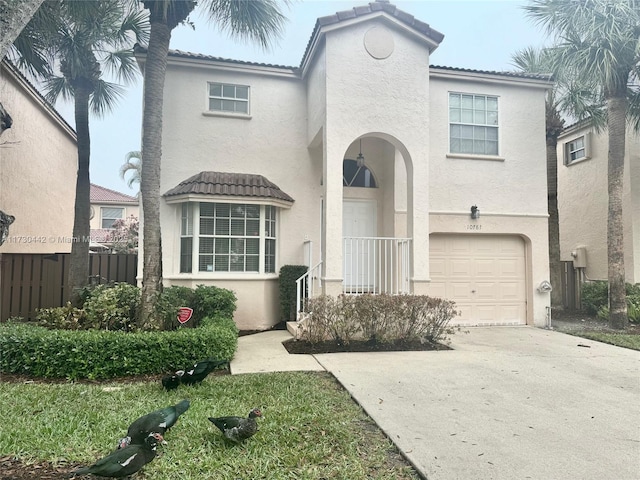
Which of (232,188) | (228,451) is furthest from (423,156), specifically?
(228,451)

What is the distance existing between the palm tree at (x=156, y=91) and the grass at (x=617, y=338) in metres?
9.07

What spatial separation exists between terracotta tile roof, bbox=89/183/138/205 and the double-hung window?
594 inches

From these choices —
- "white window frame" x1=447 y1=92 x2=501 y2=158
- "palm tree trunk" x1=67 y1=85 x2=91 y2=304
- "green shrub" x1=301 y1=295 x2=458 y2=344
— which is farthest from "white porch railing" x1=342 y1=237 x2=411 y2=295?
"palm tree trunk" x1=67 y1=85 x2=91 y2=304

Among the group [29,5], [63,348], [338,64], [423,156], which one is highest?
[338,64]

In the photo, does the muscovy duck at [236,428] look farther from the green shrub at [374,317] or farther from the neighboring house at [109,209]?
the neighboring house at [109,209]

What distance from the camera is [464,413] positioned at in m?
4.24

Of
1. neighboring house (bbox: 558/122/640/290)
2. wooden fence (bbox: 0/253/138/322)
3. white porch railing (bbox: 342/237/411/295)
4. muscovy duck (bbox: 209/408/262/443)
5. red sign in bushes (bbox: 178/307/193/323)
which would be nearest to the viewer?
muscovy duck (bbox: 209/408/262/443)

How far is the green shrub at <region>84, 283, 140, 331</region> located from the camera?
21.6ft

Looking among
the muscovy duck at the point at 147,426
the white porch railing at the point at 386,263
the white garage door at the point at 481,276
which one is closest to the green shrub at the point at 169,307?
the white porch railing at the point at 386,263

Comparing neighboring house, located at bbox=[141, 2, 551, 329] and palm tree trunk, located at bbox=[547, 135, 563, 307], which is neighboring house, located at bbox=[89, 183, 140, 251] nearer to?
neighboring house, located at bbox=[141, 2, 551, 329]

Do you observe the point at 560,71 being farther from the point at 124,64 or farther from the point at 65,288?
the point at 65,288

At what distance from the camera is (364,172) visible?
10.9m

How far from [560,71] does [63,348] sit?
41.2 feet

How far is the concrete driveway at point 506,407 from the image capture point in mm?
3184
